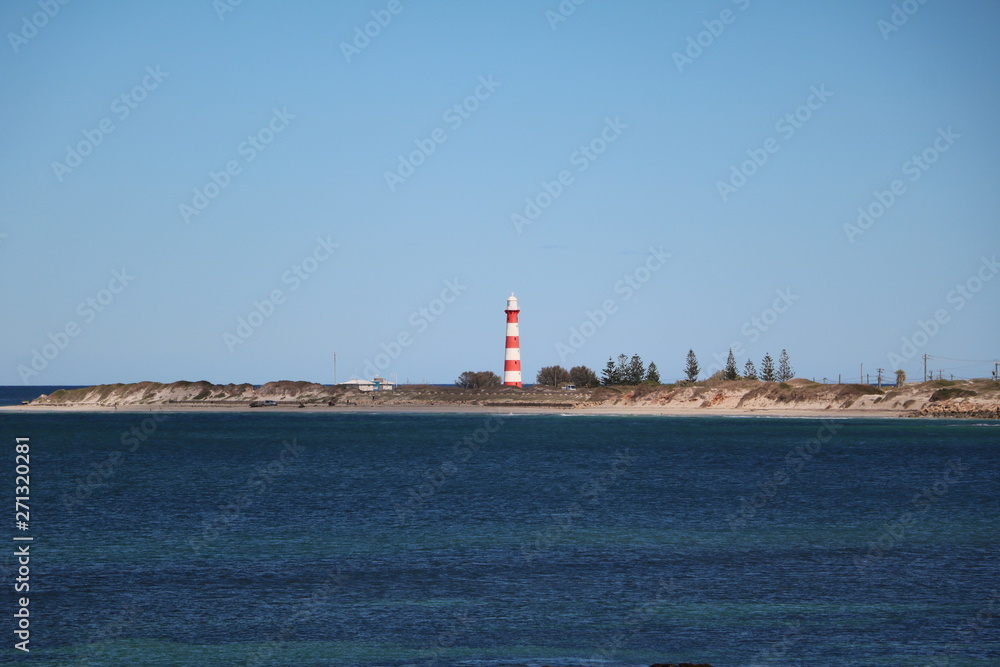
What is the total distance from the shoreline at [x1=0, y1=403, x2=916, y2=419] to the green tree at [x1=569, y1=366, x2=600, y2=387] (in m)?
34.4

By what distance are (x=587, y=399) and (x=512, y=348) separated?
27465mm

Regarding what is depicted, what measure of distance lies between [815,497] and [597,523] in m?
12.9

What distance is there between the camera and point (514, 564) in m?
26.1

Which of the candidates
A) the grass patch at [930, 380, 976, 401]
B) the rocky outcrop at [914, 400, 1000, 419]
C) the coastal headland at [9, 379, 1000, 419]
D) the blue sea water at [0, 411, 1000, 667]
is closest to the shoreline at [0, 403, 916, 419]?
the coastal headland at [9, 379, 1000, 419]

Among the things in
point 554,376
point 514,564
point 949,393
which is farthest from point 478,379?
point 514,564

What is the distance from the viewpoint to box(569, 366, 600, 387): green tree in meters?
194

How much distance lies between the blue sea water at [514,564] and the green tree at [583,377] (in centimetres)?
13362

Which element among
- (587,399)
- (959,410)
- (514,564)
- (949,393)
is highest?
(587,399)

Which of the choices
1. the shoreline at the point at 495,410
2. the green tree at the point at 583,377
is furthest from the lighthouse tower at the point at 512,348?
the green tree at the point at 583,377

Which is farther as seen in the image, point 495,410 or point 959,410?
point 495,410

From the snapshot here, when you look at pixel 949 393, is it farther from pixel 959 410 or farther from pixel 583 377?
pixel 583 377

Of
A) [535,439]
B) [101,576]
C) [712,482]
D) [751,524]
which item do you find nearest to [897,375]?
[535,439]

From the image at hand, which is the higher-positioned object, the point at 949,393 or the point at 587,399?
the point at 587,399

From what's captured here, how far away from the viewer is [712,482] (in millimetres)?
48938
